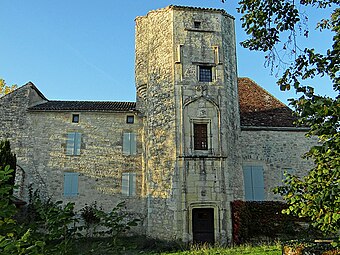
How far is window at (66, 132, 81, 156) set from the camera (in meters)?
15.4

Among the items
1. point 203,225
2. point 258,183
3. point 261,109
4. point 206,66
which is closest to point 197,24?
point 206,66

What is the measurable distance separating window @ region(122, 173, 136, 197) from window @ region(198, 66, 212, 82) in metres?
5.66

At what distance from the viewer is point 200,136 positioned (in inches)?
506

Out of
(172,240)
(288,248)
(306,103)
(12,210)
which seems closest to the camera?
(12,210)

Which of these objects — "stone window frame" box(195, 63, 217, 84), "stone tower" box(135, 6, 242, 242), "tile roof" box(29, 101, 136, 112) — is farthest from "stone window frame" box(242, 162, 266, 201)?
"tile roof" box(29, 101, 136, 112)

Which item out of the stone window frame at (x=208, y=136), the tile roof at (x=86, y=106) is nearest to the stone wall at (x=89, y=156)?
the tile roof at (x=86, y=106)

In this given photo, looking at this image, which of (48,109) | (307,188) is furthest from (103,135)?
(307,188)

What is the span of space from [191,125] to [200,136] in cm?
57

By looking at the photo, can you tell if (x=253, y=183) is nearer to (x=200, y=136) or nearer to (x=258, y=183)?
(x=258, y=183)

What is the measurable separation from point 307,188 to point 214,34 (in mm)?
10386

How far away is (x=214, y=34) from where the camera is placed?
1380 cm

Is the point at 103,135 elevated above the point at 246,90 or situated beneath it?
situated beneath

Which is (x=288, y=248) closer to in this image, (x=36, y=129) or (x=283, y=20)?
(x=283, y=20)

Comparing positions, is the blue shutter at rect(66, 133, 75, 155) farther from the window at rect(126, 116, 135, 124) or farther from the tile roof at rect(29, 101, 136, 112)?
the window at rect(126, 116, 135, 124)
